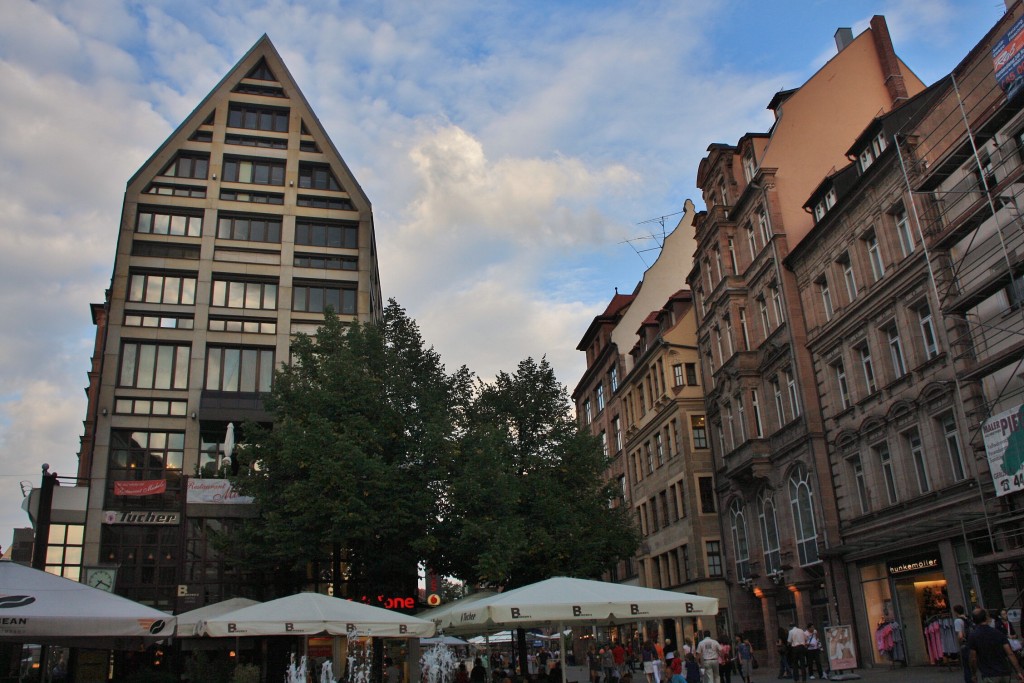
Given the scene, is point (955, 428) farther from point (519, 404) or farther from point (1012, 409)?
point (519, 404)

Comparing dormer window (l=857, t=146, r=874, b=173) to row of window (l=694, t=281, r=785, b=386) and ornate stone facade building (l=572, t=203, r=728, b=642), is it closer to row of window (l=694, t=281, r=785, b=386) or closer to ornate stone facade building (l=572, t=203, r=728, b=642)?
row of window (l=694, t=281, r=785, b=386)

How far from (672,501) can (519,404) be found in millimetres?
18115

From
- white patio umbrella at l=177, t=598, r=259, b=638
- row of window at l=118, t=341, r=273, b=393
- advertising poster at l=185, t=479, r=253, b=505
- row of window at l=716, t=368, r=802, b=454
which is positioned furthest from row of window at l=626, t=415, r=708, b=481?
white patio umbrella at l=177, t=598, r=259, b=638

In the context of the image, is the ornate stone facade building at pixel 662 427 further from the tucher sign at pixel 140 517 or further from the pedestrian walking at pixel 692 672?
the tucher sign at pixel 140 517

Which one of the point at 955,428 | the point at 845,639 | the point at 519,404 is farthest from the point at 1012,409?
the point at 519,404

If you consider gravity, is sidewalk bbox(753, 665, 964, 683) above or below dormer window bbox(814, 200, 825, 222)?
below

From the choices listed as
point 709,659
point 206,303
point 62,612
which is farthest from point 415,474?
point 206,303

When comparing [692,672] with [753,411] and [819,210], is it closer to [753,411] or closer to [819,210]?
[753,411]

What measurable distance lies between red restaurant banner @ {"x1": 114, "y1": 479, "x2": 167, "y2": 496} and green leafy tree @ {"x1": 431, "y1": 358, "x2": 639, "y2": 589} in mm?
16033

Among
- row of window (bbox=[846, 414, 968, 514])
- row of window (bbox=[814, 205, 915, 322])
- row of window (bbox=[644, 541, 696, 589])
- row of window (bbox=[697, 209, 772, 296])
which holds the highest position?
row of window (bbox=[697, 209, 772, 296])

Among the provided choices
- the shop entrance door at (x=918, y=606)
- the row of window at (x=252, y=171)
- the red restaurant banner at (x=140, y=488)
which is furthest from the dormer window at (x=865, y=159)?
the red restaurant banner at (x=140, y=488)

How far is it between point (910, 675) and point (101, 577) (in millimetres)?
31174

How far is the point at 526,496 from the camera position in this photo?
2917 cm

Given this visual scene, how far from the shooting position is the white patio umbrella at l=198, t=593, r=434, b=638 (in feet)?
52.4
